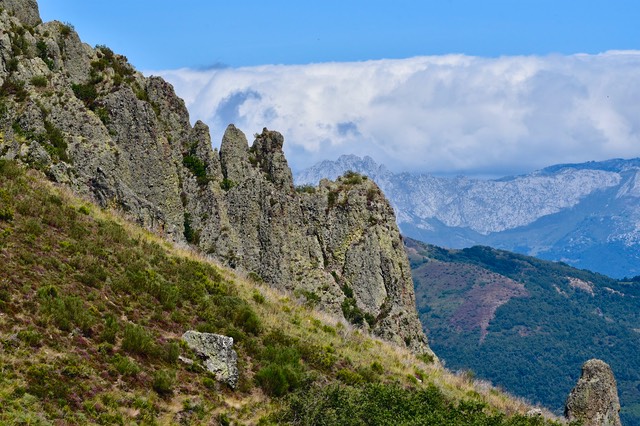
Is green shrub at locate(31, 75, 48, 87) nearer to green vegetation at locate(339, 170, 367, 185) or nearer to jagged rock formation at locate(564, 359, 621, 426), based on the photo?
green vegetation at locate(339, 170, 367, 185)

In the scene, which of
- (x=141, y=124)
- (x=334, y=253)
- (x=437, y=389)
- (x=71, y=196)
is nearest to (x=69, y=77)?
(x=141, y=124)

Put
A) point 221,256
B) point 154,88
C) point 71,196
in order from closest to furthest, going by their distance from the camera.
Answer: point 71,196 → point 221,256 → point 154,88

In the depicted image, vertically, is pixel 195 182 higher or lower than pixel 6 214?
higher

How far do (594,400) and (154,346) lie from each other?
23.6 m

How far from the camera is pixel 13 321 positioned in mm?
21656

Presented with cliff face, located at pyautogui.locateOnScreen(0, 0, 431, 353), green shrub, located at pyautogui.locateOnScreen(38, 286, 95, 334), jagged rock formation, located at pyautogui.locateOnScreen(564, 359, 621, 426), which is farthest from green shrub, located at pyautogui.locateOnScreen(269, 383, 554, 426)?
cliff face, located at pyautogui.locateOnScreen(0, 0, 431, 353)

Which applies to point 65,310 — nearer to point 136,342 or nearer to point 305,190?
point 136,342

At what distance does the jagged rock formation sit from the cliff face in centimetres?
1687

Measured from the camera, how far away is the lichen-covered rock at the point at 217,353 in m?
24.7

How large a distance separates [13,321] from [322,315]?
17147mm

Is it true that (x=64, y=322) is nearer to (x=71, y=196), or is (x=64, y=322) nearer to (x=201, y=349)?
(x=201, y=349)

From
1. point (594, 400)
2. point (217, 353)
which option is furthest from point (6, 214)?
point (594, 400)

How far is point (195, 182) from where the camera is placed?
58.3 meters

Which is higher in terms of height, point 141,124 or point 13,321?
point 141,124
